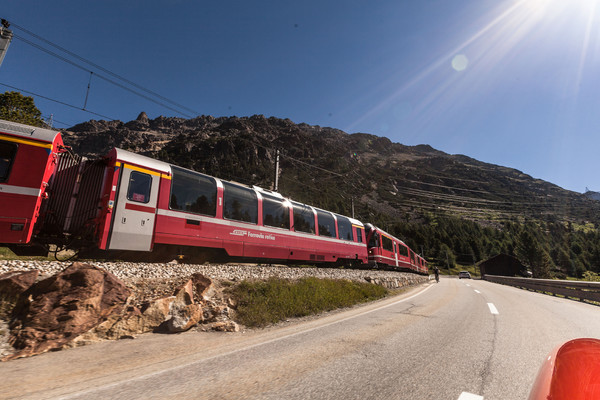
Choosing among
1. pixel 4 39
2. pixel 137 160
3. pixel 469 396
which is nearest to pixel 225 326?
pixel 469 396

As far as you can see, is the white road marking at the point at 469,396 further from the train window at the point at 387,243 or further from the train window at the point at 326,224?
the train window at the point at 387,243

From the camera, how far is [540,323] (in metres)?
6.12

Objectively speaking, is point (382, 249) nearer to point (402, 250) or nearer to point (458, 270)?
point (402, 250)

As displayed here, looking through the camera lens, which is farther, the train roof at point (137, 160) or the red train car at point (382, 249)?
the red train car at point (382, 249)

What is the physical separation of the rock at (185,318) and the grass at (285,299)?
1098 mm

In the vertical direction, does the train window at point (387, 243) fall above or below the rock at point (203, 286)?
above

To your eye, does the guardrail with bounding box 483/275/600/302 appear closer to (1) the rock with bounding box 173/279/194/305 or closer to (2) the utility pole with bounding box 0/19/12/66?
(1) the rock with bounding box 173/279/194/305

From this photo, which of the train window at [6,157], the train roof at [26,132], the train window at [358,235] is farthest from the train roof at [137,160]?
the train window at [358,235]

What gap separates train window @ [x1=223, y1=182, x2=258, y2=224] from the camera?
9.75 m

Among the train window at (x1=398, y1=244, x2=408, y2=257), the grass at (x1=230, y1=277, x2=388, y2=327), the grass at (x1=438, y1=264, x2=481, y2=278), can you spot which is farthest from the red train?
the grass at (x1=438, y1=264, x2=481, y2=278)

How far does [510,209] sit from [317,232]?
616ft

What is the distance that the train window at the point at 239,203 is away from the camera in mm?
9750

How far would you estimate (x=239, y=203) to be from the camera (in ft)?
33.4

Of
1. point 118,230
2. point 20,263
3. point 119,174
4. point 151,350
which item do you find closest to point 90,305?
point 151,350
